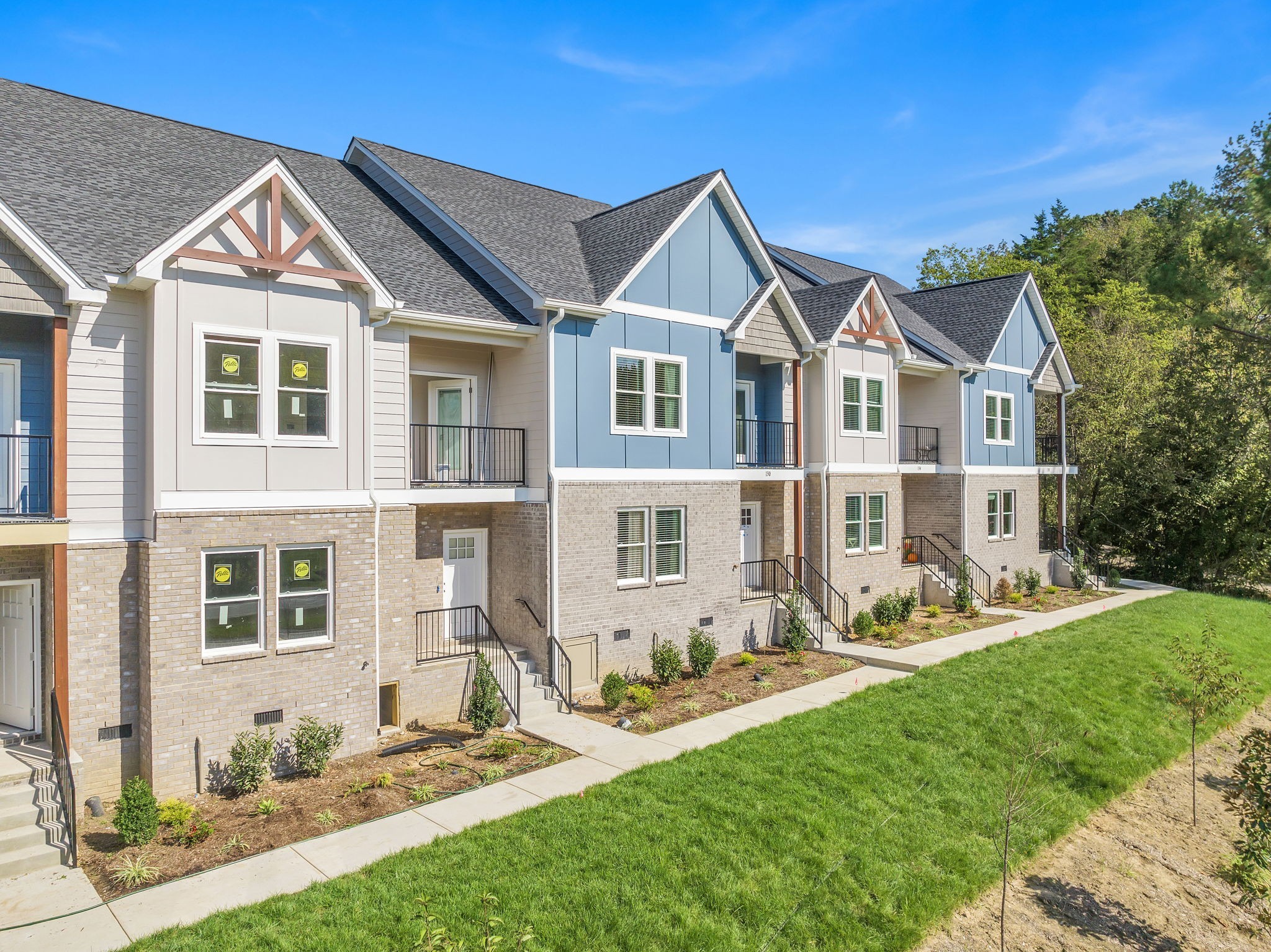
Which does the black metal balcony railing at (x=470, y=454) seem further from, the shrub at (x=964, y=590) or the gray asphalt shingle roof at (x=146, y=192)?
the shrub at (x=964, y=590)

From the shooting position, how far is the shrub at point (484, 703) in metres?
12.6

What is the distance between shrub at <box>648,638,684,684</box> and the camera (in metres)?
15.5

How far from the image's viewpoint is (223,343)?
11055mm

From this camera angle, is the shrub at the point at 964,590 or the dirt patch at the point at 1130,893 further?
the shrub at the point at 964,590

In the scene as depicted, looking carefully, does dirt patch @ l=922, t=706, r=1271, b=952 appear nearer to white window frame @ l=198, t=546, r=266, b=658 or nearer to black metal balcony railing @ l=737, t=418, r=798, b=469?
white window frame @ l=198, t=546, r=266, b=658

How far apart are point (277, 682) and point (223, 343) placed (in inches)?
185

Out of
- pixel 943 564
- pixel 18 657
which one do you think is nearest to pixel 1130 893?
pixel 18 657

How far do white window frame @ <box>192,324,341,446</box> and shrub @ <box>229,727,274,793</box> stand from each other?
3952 mm

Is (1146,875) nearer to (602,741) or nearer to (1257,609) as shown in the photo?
(602,741)

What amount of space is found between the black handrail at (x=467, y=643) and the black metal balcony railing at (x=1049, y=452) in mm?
22816

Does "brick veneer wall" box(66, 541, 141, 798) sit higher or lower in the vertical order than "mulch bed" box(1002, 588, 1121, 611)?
higher

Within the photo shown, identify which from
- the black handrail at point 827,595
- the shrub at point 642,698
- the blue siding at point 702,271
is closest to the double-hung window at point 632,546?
the shrub at point 642,698

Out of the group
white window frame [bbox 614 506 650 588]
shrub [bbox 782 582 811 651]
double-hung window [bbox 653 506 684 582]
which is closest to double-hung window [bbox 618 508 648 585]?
white window frame [bbox 614 506 650 588]

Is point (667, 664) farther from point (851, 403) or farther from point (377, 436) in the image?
point (851, 403)
